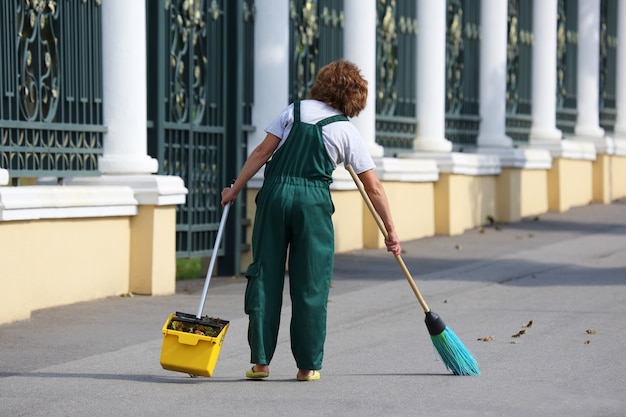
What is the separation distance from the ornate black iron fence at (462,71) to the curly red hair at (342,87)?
1288cm

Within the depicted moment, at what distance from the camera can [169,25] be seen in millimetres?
13578

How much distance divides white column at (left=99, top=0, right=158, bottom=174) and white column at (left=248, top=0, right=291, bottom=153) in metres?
2.67

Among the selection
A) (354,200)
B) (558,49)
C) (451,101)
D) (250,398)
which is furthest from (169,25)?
(558,49)

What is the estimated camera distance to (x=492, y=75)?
22203 millimetres

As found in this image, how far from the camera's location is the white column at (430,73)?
1978cm

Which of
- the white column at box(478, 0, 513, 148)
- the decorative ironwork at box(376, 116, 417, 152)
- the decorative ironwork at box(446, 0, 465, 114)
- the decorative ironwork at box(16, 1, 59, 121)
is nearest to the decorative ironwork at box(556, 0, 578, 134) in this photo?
the white column at box(478, 0, 513, 148)

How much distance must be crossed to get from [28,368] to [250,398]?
1668mm

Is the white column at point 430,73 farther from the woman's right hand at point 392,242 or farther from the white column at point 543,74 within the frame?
the woman's right hand at point 392,242

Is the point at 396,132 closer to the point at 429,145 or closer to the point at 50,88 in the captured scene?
the point at 429,145

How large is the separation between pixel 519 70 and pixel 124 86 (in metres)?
12.8

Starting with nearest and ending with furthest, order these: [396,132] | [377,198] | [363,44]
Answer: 1. [377,198]
2. [363,44]
3. [396,132]

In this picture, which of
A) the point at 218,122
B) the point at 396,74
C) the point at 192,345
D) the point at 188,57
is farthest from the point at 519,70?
the point at 192,345

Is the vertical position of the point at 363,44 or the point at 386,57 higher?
the point at 363,44

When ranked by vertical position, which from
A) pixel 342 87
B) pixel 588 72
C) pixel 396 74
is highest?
pixel 588 72
